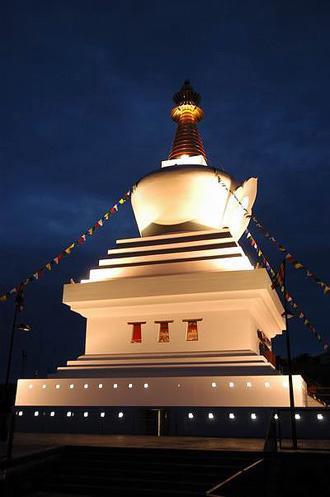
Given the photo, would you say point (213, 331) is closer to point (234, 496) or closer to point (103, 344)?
point (103, 344)

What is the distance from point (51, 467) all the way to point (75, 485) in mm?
941

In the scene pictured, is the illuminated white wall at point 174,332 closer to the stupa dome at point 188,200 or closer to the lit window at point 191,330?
the lit window at point 191,330

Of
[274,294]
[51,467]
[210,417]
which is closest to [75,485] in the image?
[51,467]

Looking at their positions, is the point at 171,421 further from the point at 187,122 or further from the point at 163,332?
the point at 187,122

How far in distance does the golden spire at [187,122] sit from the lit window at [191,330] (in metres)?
9.93

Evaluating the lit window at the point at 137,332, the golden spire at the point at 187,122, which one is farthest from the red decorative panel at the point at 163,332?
the golden spire at the point at 187,122

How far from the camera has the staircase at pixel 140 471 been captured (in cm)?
855

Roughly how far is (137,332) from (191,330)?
6.69ft

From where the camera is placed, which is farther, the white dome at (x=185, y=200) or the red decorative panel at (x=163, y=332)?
the white dome at (x=185, y=200)

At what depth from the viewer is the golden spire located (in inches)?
951

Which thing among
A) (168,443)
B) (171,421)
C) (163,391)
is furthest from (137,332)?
(168,443)

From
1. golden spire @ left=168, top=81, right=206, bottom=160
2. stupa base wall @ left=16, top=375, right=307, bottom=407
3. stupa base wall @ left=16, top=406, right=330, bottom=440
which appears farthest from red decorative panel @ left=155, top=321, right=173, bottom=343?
golden spire @ left=168, top=81, right=206, bottom=160

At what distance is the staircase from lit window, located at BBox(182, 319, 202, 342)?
22.7 ft

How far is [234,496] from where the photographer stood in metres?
5.74
